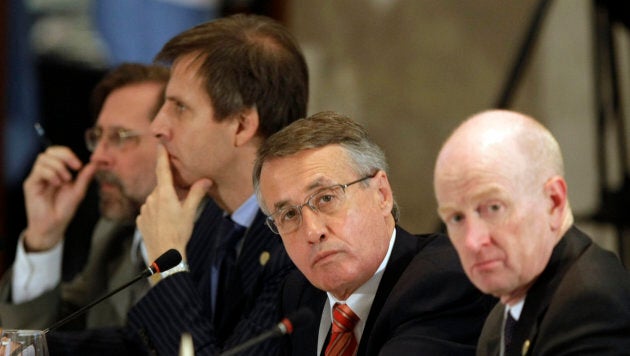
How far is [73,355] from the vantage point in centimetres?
370

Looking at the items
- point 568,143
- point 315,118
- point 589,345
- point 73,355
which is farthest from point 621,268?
point 568,143

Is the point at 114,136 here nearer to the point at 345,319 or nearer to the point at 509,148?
the point at 345,319

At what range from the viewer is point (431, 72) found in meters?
5.90

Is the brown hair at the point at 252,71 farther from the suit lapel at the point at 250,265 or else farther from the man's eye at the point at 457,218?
the man's eye at the point at 457,218

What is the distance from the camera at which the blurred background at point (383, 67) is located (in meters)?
5.50

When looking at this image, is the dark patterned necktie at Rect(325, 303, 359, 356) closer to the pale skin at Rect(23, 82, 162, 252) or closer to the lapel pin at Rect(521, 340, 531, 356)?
the lapel pin at Rect(521, 340, 531, 356)

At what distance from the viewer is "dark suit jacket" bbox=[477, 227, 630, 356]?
2.03 m

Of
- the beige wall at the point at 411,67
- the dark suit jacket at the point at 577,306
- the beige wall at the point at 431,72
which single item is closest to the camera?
the dark suit jacket at the point at 577,306

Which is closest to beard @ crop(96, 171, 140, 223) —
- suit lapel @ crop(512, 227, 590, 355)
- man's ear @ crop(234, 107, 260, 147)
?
man's ear @ crop(234, 107, 260, 147)

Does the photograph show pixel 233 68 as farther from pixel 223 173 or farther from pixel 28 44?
pixel 28 44

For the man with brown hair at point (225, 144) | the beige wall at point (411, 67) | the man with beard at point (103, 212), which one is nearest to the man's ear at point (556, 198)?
the man with brown hair at point (225, 144)

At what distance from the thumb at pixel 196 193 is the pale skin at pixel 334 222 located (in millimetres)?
592

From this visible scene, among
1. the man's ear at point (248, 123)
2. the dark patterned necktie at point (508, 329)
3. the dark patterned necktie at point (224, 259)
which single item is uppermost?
the dark patterned necktie at point (508, 329)

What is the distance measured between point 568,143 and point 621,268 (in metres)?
3.32
